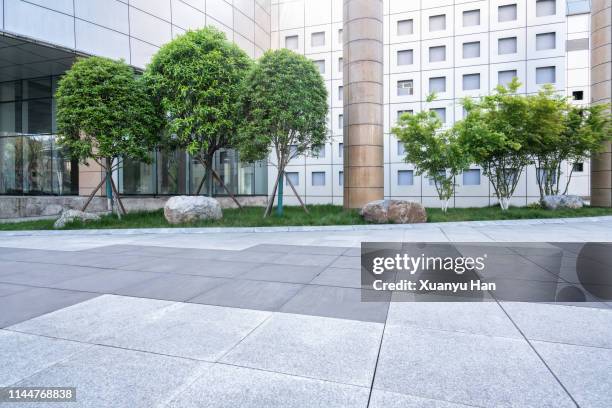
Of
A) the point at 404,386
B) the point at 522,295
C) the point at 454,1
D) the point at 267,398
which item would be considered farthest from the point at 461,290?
the point at 454,1

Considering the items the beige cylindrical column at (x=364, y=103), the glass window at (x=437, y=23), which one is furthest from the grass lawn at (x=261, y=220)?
the glass window at (x=437, y=23)

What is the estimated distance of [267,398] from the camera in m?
2.42

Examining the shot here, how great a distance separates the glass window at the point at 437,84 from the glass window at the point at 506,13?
5243 mm

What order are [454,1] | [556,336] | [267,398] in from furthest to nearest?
[454,1] < [556,336] < [267,398]

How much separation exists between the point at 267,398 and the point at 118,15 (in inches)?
844

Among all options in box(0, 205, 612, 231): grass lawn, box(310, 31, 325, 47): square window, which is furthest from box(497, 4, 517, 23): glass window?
box(0, 205, 612, 231): grass lawn

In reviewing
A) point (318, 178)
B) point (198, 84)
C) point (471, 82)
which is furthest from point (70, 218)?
point (471, 82)

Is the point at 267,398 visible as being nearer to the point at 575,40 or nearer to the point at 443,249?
the point at 443,249

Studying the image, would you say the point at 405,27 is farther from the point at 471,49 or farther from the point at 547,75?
the point at 547,75

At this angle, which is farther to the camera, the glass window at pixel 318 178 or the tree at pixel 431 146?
the glass window at pixel 318 178

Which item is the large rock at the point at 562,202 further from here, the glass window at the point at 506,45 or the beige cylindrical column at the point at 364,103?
the glass window at the point at 506,45

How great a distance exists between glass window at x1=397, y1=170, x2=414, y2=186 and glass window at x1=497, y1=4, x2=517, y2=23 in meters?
11.9

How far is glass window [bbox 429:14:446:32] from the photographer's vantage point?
2598cm

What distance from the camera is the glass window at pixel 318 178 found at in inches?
1129
